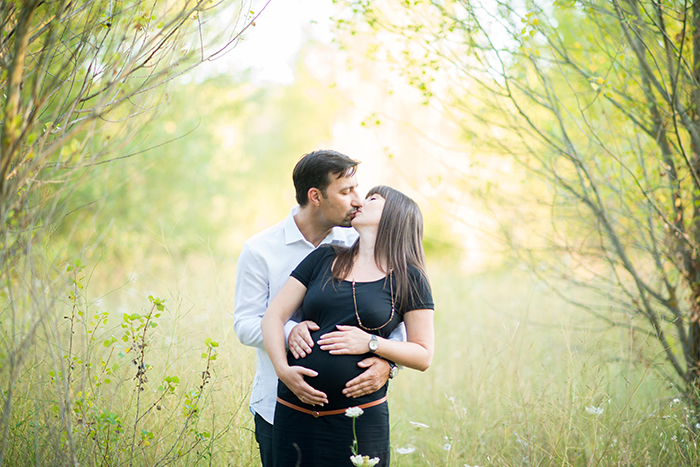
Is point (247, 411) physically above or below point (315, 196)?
below

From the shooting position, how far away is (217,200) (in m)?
11.2

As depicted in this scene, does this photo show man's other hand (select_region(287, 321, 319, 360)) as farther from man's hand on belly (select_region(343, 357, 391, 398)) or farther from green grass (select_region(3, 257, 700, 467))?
green grass (select_region(3, 257, 700, 467))

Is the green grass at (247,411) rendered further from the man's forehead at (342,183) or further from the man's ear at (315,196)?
the man's forehead at (342,183)

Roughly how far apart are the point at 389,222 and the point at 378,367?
25.7 inches

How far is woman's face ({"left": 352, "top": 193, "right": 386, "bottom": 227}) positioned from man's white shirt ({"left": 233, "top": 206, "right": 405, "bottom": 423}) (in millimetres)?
274

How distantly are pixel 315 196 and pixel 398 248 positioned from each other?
0.63m

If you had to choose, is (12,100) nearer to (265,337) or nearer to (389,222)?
(265,337)

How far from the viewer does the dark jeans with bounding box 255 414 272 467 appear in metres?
2.31

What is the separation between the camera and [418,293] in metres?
2.10

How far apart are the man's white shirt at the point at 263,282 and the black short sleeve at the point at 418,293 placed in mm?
540

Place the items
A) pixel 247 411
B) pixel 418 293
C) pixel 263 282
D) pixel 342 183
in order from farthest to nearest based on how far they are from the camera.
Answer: pixel 247 411
pixel 342 183
pixel 263 282
pixel 418 293

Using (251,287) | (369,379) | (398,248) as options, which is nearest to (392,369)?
(369,379)

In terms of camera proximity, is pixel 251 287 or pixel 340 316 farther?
pixel 251 287

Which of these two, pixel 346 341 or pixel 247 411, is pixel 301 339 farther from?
pixel 247 411
